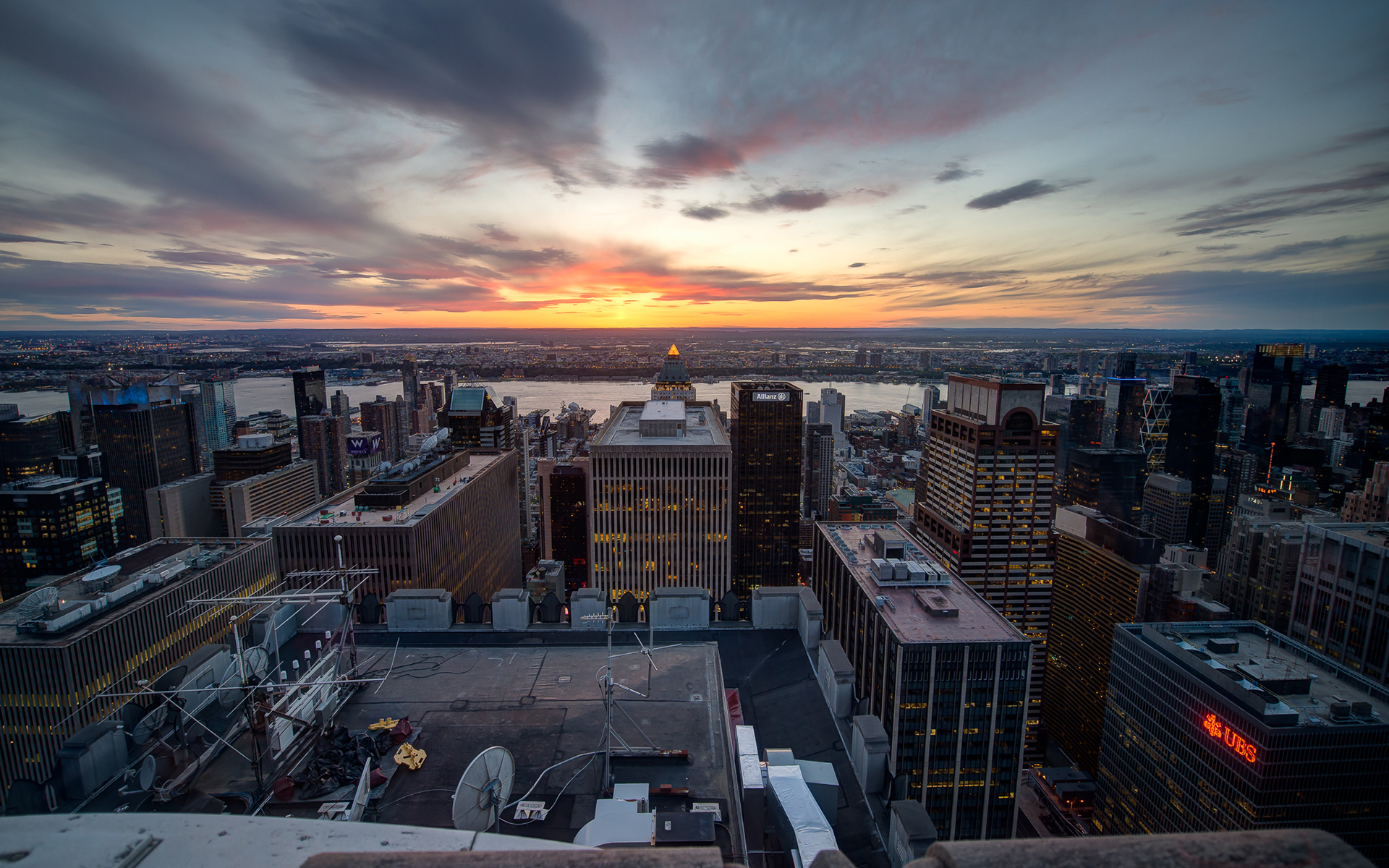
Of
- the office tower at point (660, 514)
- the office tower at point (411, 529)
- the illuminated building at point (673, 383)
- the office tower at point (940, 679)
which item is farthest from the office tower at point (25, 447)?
Answer: the office tower at point (940, 679)

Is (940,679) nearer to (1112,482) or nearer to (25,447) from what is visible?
(1112,482)

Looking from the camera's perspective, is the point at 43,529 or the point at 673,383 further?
the point at 673,383

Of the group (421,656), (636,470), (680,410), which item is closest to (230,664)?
(421,656)

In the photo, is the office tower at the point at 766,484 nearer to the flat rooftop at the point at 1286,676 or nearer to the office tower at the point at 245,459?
the flat rooftop at the point at 1286,676

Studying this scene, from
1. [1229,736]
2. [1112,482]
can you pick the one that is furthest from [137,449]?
[1112,482]

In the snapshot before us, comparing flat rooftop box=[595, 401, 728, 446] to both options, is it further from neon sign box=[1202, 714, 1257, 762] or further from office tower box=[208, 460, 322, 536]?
office tower box=[208, 460, 322, 536]

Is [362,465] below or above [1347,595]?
below

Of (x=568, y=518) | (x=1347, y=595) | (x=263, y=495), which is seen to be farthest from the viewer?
(x=568, y=518)
